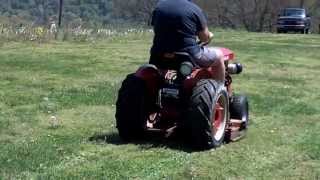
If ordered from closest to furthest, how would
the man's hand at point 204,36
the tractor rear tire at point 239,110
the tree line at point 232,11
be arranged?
the man's hand at point 204,36, the tractor rear tire at point 239,110, the tree line at point 232,11

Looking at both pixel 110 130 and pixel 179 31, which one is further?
pixel 110 130

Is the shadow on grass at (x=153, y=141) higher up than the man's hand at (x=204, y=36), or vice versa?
the man's hand at (x=204, y=36)

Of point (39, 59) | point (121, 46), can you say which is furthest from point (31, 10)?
point (39, 59)

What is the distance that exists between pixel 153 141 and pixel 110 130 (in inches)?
35.4

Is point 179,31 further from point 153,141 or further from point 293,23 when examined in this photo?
point 293,23

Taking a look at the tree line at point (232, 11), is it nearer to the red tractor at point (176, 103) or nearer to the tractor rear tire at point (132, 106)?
the red tractor at point (176, 103)

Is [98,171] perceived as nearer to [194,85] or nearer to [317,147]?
[194,85]

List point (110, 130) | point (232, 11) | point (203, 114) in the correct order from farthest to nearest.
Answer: point (232, 11), point (110, 130), point (203, 114)

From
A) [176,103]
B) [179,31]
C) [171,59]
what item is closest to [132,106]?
[176,103]

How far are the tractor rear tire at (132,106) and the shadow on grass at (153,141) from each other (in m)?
0.16

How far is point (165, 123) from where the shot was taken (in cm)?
832

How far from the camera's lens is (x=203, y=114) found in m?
7.67

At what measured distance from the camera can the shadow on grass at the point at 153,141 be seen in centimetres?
798

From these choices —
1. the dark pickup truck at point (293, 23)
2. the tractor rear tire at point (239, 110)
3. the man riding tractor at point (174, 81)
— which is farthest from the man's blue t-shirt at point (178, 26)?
the dark pickup truck at point (293, 23)
